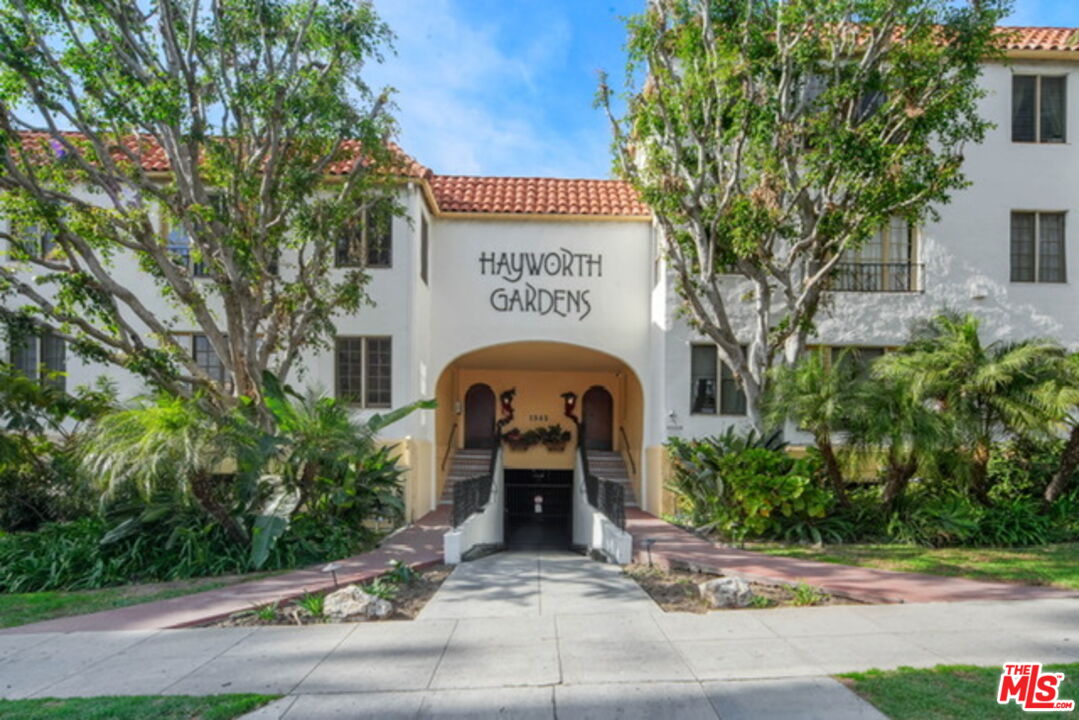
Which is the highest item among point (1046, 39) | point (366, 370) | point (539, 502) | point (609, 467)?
point (1046, 39)

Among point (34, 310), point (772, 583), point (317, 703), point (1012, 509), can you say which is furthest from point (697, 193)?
point (34, 310)

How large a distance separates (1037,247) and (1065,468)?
18.3ft

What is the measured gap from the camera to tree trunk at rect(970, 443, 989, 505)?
36.2 feet

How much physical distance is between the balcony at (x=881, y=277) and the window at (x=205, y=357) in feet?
43.8

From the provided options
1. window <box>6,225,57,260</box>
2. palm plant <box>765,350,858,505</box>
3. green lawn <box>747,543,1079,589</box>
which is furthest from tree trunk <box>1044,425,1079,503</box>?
window <box>6,225,57,260</box>

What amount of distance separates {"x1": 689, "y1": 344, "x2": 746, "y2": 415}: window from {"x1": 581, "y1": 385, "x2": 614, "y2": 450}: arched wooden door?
634 centimetres

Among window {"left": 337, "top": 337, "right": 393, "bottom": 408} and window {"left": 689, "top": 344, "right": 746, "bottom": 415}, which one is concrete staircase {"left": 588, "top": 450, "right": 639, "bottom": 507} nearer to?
window {"left": 689, "top": 344, "right": 746, "bottom": 415}

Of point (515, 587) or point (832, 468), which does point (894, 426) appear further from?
point (515, 587)

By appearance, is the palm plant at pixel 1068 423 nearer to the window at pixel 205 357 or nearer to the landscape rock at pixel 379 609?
the landscape rock at pixel 379 609

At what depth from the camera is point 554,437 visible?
2036cm

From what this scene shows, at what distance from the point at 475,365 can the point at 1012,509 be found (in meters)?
13.4

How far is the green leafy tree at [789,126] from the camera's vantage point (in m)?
10.6

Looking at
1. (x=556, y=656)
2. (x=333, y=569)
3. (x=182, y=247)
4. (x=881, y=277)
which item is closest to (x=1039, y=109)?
(x=881, y=277)

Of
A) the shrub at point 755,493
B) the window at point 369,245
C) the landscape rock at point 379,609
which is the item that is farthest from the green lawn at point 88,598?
the shrub at point 755,493
